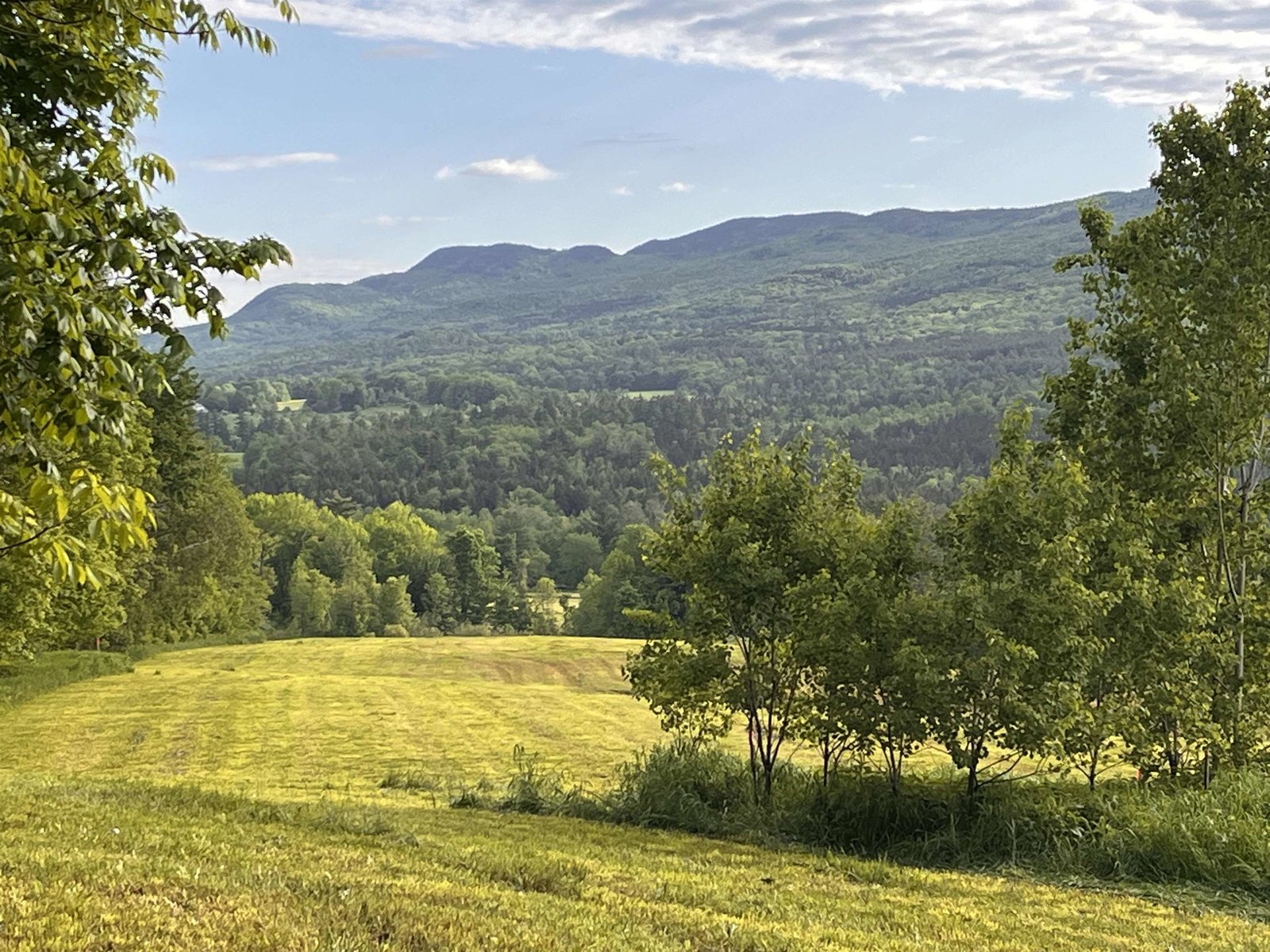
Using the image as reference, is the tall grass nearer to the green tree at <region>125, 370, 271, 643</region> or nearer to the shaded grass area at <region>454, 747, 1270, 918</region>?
the shaded grass area at <region>454, 747, 1270, 918</region>

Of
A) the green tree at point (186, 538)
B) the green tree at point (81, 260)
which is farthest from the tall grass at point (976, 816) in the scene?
the green tree at point (186, 538)

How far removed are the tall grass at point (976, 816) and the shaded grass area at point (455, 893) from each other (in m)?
1.26

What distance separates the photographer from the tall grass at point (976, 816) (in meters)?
11.4

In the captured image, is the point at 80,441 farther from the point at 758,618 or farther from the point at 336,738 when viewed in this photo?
the point at 336,738

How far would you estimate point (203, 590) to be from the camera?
5475 centimetres

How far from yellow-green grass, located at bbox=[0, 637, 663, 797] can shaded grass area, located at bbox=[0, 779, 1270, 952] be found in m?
5.31

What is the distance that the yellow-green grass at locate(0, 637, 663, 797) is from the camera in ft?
77.9

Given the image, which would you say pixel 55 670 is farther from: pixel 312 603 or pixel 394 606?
pixel 394 606

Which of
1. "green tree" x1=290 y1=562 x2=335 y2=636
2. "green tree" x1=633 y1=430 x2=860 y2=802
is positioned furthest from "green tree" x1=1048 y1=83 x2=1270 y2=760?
"green tree" x1=290 y1=562 x2=335 y2=636

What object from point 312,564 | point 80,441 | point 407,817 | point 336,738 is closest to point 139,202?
point 80,441

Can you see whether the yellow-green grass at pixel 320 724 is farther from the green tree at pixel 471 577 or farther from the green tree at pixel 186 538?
the green tree at pixel 471 577

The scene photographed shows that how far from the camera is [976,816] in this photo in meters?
13.3

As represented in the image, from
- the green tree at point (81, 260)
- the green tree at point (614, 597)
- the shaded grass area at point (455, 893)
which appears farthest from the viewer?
the green tree at point (614, 597)

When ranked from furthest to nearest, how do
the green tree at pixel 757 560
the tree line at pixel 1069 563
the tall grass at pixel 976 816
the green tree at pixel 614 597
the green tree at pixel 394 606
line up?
the green tree at pixel 394 606
the green tree at pixel 614 597
the green tree at pixel 757 560
the tree line at pixel 1069 563
the tall grass at pixel 976 816
